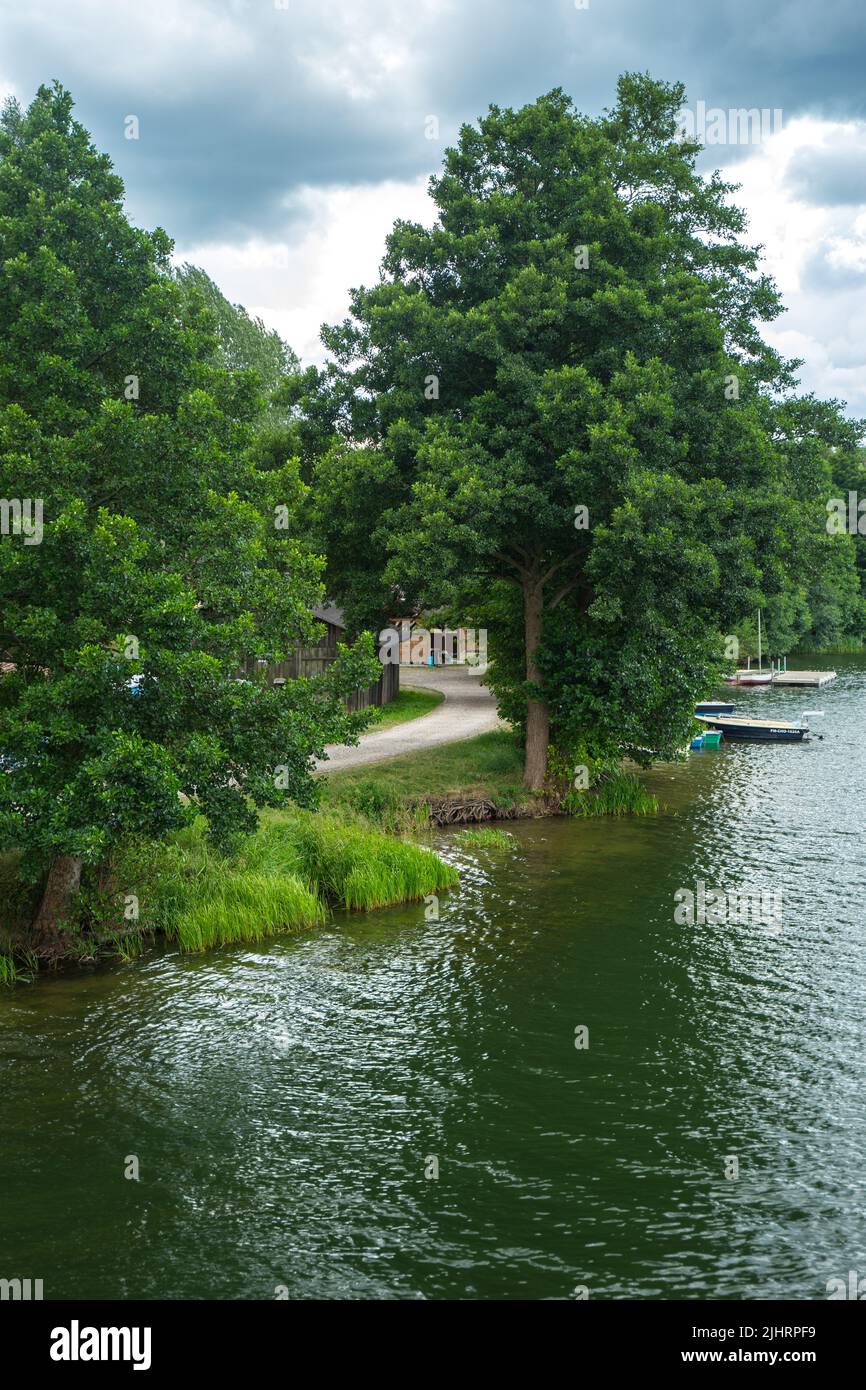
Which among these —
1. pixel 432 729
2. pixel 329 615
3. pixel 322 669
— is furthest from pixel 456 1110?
pixel 329 615

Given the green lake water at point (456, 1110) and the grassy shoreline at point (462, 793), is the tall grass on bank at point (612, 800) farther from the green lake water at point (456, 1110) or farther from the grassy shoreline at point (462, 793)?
the green lake water at point (456, 1110)

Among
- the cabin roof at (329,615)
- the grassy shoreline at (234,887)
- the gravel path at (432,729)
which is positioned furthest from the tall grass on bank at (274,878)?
the cabin roof at (329,615)

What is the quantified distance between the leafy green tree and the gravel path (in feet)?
25.4

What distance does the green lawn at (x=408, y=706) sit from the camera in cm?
4228

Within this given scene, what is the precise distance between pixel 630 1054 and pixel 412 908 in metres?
7.68

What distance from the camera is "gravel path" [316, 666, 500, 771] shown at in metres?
33.2

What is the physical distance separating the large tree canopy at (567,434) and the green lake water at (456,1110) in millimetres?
8313

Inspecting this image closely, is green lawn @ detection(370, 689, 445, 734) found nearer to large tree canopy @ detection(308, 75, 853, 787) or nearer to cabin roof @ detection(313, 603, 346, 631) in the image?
cabin roof @ detection(313, 603, 346, 631)

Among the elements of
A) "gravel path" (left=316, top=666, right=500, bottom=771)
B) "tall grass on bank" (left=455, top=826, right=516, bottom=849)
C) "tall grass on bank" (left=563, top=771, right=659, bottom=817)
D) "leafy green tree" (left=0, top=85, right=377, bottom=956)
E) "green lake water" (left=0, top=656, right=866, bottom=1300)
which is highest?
"leafy green tree" (left=0, top=85, right=377, bottom=956)

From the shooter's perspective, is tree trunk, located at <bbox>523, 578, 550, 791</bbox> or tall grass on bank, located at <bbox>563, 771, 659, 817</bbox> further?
tall grass on bank, located at <bbox>563, 771, 659, 817</bbox>

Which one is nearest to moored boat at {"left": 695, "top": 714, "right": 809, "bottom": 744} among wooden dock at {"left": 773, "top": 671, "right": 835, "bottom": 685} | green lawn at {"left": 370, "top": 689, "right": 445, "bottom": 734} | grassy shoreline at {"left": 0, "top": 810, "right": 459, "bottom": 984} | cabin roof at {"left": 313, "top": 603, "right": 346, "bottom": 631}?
green lawn at {"left": 370, "top": 689, "right": 445, "bottom": 734}

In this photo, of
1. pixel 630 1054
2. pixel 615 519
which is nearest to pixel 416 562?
pixel 615 519

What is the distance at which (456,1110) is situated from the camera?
12914mm
